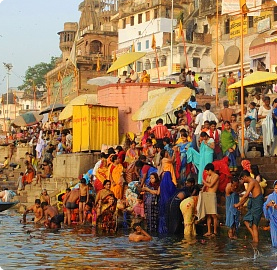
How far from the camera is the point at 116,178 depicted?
14539 mm

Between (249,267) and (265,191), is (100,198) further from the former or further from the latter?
(249,267)

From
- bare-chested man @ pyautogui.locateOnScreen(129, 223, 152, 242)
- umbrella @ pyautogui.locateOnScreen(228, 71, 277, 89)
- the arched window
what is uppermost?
the arched window

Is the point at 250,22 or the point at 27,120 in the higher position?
the point at 250,22

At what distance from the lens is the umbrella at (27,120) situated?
113ft

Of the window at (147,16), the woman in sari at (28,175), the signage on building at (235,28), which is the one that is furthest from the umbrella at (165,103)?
the window at (147,16)

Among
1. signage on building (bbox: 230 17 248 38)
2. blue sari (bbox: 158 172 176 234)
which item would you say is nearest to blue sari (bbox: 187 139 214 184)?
blue sari (bbox: 158 172 176 234)

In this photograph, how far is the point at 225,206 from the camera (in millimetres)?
12047

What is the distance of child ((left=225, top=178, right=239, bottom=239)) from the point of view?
11016 millimetres

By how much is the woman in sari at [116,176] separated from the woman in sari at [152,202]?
1.79 m

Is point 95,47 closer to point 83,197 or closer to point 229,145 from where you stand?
point 83,197

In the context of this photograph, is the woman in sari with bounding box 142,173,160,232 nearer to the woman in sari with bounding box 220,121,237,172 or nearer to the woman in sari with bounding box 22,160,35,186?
the woman in sari with bounding box 220,121,237,172

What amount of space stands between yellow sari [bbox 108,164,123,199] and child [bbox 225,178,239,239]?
362 cm

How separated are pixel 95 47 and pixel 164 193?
44.0 m

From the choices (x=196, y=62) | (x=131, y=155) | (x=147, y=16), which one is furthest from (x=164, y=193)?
(x=147, y=16)
